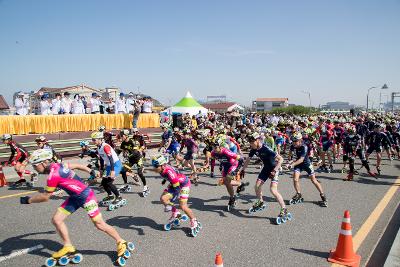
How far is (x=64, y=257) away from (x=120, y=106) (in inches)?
637

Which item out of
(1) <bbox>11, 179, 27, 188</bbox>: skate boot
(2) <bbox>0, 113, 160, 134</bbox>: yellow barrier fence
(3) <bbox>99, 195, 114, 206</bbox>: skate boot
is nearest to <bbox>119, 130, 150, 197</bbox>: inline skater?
(3) <bbox>99, 195, 114, 206</bbox>: skate boot

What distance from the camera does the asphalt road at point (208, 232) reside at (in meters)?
5.41

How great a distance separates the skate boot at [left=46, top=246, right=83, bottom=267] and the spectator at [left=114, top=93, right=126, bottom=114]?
51.7 ft

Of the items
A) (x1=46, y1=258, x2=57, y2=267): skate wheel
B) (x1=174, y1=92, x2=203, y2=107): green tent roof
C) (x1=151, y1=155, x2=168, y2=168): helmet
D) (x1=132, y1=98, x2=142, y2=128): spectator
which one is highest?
(x1=174, y1=92, x2=203, y2=107): green tent roof

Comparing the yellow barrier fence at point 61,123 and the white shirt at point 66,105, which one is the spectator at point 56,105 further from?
the yellow barrier fence at point 61,123

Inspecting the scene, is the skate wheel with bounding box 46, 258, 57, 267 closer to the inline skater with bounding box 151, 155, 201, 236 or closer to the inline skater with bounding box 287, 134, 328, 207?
the inline skater with bounding box 151, 155, 201, 236

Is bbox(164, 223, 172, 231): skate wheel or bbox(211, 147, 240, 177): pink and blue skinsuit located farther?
bbox(211, 147, 240, 177): pink and blue skinsuit

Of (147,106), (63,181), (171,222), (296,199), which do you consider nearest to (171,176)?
(171,222)

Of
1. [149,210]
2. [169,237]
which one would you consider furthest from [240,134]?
[169,237]

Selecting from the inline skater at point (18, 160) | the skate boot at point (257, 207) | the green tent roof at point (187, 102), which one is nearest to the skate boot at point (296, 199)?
the skate boot at point (257, 207)

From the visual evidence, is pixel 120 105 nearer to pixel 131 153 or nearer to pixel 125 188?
pixel 131 153

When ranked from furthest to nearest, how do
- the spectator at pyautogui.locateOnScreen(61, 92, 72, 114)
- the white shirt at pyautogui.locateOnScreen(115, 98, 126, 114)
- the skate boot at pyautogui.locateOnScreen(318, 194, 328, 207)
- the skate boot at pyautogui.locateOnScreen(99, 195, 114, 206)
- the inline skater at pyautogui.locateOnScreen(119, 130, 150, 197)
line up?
the white shirt at pyautogui.locateOnScreen(115, 98, 126, 114)
the spectator at pyautogui.locateOnScreen(61, 92, 72, 114)
the inline skater at pyautogui.locateOnScreen(119, 130, 150, 197)
the skate boot at pyautogui.locateOnScreen(99, 195, 114, 206)
the skate boot at pyautogui.locateOnScreen(318, 194, 328, 207)

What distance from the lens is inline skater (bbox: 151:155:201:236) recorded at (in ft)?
21.4

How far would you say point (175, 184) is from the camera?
670 centimetres
